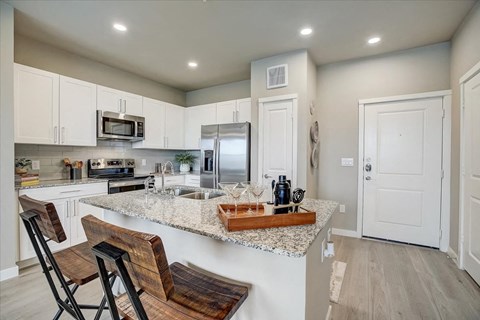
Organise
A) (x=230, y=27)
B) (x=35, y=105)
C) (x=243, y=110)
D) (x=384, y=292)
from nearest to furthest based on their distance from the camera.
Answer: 1. (x=384, y=292)
2. (x=230, y=27)
3. (x=35, y=105)
4. (x=243, y=110)

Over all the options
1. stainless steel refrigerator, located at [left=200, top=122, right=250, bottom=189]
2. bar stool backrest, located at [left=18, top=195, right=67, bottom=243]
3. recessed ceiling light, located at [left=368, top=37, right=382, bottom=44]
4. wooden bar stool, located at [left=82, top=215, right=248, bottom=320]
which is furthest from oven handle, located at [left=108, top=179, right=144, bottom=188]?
recessed ceiling light, located at [left=368, top=37, right=382, bottom=44]

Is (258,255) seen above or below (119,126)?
below

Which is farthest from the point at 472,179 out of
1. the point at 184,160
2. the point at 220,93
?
the point at 184,160

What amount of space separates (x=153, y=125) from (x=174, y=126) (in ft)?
1.58

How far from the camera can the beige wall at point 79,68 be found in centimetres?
293

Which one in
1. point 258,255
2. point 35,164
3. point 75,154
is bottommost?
point 258,255

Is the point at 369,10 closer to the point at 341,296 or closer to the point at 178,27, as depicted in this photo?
the point at 178,27

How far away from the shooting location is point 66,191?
2818 millimetres

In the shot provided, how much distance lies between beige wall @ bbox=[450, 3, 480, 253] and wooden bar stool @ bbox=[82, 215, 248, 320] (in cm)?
302

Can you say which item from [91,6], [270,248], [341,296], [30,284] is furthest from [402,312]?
[91,6]

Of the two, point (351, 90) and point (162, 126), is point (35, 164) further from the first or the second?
point (351, 90)

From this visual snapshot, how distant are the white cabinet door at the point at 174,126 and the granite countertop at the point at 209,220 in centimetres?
270

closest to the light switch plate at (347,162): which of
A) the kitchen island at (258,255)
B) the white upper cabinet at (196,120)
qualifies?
the kitchen island at (258,255)

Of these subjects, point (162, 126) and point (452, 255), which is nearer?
point (452, 255)
